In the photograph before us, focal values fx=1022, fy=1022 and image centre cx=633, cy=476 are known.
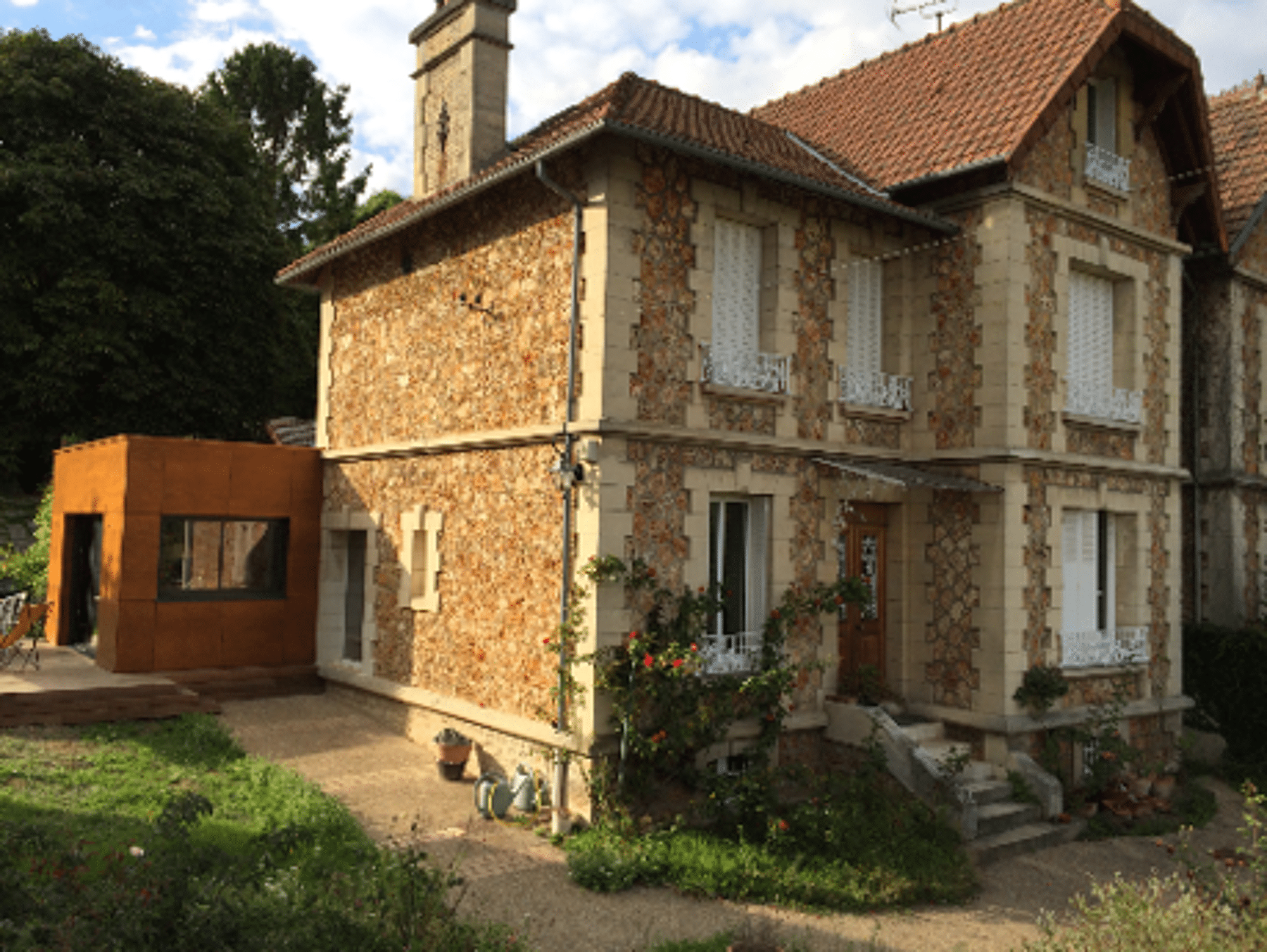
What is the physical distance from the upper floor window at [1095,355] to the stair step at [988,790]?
4.26 m

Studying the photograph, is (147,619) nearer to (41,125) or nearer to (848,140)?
(848,140)

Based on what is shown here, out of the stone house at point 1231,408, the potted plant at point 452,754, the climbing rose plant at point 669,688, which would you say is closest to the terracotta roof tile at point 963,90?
the stone house at point 1231,408

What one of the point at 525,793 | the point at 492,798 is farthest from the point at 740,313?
the point at 492,798

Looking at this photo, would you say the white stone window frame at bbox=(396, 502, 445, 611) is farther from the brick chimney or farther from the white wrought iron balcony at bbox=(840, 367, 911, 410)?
the white wrought iron balcony at bbox=(840, 367, 911, 410)

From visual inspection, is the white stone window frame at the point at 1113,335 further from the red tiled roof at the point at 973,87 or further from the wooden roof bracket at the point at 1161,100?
the wooden roof bracket at the point at 1161,100

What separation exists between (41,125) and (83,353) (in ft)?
15.2

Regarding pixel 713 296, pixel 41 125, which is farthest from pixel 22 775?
pixel 41 125

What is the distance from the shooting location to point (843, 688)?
1077 centimetres

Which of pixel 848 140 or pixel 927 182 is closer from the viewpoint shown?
pixel 927 182

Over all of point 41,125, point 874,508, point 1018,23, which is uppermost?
point 41,125

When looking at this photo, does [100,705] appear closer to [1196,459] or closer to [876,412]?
[876,412]

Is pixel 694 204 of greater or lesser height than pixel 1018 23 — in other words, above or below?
below

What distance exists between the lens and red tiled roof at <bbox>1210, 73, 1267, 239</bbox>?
14.7 m

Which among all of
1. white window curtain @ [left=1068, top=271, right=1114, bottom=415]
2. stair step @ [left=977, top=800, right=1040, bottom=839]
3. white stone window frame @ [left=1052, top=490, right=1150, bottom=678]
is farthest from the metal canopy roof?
stair step @ [left=977, top=800, right=1040, bottom=839]
